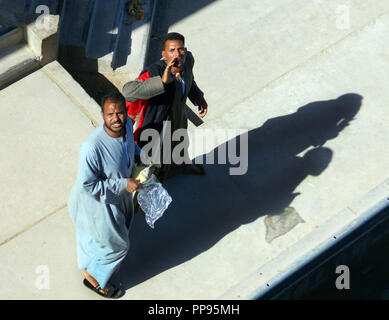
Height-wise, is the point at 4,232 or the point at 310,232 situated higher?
the point at 4,232

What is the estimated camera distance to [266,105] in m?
8.20

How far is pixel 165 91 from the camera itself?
6.36 m

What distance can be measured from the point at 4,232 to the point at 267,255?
2332mm

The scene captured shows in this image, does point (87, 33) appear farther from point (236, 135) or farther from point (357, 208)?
point (357, 208)

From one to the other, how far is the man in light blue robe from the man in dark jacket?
0.30m

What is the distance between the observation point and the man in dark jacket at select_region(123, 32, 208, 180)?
6102 millimetres

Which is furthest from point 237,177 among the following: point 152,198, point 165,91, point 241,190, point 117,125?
point 117,125

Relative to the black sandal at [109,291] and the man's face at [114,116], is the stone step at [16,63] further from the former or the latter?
the man's face at [114,116]

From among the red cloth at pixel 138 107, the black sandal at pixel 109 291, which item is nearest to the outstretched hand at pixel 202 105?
the red cloth at pixel 138 107

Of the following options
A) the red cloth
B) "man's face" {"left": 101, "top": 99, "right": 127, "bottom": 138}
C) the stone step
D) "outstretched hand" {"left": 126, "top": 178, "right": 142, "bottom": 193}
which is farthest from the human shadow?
the stone step

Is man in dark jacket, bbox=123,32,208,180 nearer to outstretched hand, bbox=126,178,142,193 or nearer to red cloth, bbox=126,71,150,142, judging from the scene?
red cloth, bbox=126,71,150,142

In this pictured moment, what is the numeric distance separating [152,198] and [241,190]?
4.35 feet

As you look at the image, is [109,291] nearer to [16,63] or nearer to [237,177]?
[237,177]
